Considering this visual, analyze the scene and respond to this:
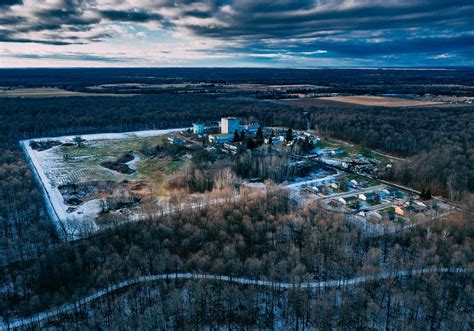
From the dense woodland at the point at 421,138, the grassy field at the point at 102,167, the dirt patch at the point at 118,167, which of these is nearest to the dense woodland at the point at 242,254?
the dense woodland at the point at 421,138

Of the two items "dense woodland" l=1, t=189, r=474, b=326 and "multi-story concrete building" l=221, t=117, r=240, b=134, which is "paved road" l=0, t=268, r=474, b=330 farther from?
"multi-story concrete building" l=221, t=117, r=240, b=134

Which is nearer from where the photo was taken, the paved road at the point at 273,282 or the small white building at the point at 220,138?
the paved road at the point at 273,282

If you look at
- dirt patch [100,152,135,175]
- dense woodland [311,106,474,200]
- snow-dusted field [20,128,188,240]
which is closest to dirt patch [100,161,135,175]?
dirt patch [100,152,135,175]

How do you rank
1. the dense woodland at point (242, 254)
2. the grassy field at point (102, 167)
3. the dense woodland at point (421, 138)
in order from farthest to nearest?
the grassy field at point (102, 167), the dense woodland at point (421, 138), the dense woodland at point (242, 254)

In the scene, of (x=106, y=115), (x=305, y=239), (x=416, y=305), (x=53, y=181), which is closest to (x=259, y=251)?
(x=305, y=239)

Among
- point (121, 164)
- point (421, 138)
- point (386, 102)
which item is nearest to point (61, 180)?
point (121, 164)

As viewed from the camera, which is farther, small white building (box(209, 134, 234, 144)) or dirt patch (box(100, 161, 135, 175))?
small white building (box(209, 134, 234, 144))

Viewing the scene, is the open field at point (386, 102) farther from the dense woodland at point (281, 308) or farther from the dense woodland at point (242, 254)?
the dense woodland at point (281, 308)

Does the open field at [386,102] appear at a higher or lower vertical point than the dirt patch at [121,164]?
higher

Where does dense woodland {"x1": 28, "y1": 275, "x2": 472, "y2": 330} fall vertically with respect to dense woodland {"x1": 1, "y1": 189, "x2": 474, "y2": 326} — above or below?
below
